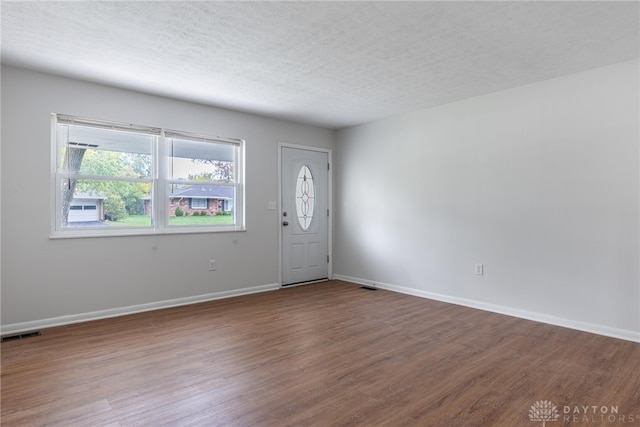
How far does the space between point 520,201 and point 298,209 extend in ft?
9.82

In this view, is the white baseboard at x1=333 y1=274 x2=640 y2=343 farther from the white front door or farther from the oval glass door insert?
the oval glass door insert

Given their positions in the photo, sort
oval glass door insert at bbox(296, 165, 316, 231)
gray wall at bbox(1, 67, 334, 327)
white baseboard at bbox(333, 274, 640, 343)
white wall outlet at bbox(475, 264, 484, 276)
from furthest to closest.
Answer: oval glass door insert at bbox(296, 165, 316, 231) → white wall outlet at bbox(475, 264, 484, 276) → gray wall at bbox(1, 67, 334, 327) → white baseboard at bbox(333, 274, 640, 343)

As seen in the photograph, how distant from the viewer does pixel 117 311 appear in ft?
12.6

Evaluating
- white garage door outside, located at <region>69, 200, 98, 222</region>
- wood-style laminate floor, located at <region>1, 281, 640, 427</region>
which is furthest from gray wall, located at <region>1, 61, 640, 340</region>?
wood-style laminate floor, located at <region>1, 281, 640, 427</region>

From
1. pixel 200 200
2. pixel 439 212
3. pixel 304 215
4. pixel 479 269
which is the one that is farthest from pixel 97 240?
pixel 479 269

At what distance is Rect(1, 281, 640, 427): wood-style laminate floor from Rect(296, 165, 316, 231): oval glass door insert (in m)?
1.98

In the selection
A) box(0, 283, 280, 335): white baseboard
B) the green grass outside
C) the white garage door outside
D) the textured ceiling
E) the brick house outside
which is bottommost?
box(0, 283, 280, 335): white baseboard

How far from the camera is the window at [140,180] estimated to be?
364cm

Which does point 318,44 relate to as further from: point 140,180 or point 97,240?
point 97,240

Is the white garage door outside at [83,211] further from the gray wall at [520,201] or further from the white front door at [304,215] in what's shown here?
the gray wall at [520,201]

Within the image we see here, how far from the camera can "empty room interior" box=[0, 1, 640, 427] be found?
2.30m

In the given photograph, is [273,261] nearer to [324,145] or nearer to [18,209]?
[324,145]

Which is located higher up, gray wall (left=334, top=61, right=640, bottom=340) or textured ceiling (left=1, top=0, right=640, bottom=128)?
textured ceiling (left=1, top=0, right=640, bottom=128)

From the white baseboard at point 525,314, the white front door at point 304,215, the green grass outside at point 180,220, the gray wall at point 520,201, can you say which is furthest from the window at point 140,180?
the white baseboard at point 525,314
